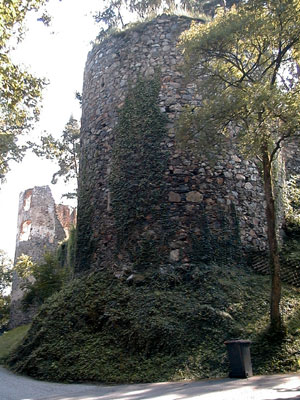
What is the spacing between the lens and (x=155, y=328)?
746 cm

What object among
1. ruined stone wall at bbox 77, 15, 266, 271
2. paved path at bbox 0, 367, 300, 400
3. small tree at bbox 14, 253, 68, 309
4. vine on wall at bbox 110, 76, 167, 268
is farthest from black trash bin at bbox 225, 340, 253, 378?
small tree at bbox 14, 253, 68, 309

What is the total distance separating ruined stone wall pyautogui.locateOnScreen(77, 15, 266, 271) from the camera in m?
9.58

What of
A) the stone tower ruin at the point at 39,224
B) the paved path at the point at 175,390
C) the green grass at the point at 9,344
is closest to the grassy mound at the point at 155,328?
the paved path at the point at 175,390

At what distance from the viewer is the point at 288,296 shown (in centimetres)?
850

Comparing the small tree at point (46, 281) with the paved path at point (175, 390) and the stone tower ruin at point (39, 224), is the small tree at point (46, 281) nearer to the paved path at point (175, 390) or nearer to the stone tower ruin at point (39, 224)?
the paved path at point (175, 390)

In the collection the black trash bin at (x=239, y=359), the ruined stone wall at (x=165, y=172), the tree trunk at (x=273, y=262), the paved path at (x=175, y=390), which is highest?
the ruined stone wall at (x=165, y=172)

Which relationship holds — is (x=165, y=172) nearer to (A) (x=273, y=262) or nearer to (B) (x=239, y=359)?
(A) (x=273, y=262)

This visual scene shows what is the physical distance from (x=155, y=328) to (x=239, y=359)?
75.9 inches

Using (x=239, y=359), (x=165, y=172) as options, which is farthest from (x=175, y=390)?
(x=165, y=172)

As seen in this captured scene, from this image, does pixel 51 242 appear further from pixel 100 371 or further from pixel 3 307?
pixel 100 371

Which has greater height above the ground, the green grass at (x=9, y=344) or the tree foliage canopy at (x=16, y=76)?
the tree foliage canopy at (x=16, y=76)

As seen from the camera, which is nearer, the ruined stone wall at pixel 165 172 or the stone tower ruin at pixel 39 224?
the ruined stone wall at pixel 165 172

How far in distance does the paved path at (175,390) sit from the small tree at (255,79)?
5.50 ft

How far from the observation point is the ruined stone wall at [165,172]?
31.4ft
